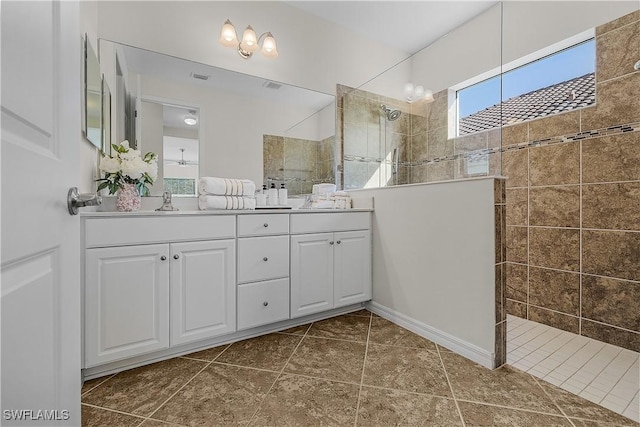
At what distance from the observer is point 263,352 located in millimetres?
1745

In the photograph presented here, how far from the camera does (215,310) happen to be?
1.73 meters

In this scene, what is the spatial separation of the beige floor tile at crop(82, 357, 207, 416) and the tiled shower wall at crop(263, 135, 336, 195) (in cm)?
147

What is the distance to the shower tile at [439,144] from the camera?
6.71 ft

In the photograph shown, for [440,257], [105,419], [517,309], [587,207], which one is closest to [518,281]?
[517,309]

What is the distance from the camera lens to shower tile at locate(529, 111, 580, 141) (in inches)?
80.7

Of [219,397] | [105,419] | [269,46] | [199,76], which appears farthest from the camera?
[269,46]

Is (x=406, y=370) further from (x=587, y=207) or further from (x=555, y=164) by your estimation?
(x=555, y=164)

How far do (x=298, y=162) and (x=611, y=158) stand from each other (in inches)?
88.8

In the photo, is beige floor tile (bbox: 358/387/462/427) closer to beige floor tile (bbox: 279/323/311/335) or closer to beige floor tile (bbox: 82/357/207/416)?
beige floor tile (bbox: 279/323/311/335)

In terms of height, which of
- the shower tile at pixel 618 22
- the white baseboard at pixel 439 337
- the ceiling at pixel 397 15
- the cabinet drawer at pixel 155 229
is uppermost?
the ceiling at pixel 397 15

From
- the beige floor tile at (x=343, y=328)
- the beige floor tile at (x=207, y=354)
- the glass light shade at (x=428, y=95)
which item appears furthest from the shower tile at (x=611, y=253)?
the beige floor tile at (x=207, y=354)

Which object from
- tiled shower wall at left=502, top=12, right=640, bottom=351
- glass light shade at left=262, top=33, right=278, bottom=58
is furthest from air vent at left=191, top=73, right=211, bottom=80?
tiled shower wall at left=502, top=12, right=640, bottom=351

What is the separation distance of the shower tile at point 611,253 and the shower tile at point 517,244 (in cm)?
38

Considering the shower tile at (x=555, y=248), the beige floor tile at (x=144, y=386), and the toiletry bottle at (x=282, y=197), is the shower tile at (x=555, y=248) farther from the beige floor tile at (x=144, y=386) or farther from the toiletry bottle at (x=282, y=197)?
the beige floor tile at (x=144, y=386)
